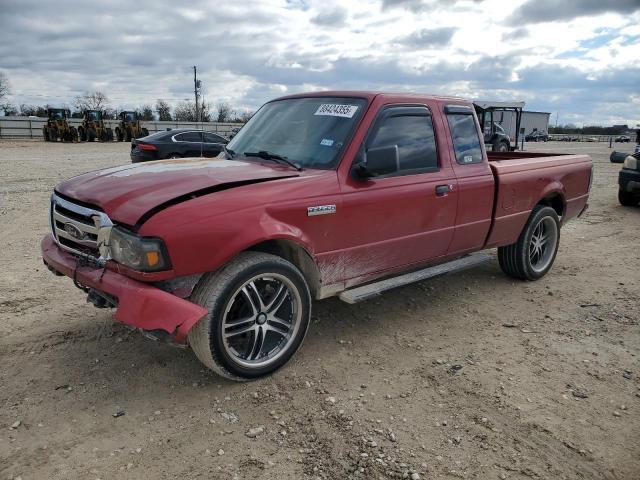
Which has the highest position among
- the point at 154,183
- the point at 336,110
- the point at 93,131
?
the point at 336,110

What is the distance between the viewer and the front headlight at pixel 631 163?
404 inches

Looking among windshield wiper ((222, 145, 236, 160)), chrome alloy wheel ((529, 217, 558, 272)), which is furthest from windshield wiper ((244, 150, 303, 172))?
chrome alloy wheel ((529, 217, 558, 272))

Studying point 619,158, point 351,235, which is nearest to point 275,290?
point 351,235

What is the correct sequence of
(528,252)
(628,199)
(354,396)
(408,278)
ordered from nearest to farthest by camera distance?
(354,396)
(408,278)
(528,252)
(628,199)

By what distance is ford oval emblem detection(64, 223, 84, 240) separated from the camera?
3361mm

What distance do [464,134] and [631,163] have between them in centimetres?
747

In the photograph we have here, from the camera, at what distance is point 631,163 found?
33.9 ft

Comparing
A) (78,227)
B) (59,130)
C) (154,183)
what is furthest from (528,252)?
(59,130)

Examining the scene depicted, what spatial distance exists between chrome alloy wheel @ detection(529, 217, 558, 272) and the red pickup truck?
87cm

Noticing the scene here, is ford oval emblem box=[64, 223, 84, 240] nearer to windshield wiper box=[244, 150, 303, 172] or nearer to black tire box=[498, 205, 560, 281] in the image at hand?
windshield wiper box=[244, 150, 303, 172]

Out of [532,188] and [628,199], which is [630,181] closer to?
[628,199]

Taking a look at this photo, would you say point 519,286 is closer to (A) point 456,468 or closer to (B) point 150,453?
(A) point 456,468

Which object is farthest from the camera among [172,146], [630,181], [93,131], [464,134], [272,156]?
[93,131]

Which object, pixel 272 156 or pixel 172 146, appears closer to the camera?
pixel 272 156
